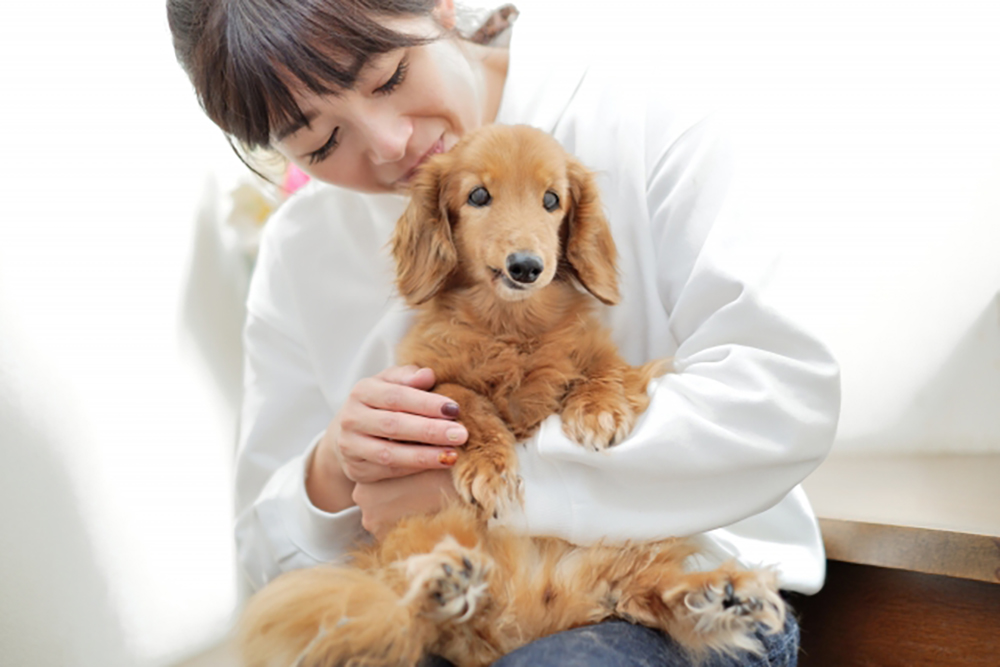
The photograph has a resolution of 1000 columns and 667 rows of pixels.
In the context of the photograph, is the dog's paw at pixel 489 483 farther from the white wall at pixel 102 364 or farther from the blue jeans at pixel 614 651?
the white wall at pixel 102 364

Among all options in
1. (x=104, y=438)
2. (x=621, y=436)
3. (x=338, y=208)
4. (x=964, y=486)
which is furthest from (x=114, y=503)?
(x=964, y=486)

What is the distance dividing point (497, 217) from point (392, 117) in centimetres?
34

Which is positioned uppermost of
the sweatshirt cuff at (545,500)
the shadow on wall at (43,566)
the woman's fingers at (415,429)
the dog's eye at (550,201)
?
the dog's eye at (550,201)

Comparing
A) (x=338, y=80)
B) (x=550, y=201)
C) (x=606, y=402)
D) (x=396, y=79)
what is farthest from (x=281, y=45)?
(x=606, y=402)

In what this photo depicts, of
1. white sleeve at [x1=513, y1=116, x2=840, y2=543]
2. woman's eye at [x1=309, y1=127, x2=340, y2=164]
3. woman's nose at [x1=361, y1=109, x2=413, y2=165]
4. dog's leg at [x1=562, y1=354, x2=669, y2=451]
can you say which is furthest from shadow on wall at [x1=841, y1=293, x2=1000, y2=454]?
woman's eye at [x1=309, y1=127, x2=340, y2=164]

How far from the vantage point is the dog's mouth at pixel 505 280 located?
123 centimetres

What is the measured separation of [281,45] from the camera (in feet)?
4.48

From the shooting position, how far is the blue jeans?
1.01m

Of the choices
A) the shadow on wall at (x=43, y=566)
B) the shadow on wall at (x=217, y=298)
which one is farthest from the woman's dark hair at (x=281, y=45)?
the shadow on wall at (x=217, y=298)

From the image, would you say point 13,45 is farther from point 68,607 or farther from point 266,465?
point 68,607

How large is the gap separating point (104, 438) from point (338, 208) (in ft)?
2.76

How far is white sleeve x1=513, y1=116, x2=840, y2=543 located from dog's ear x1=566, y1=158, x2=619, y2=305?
0.65 feet

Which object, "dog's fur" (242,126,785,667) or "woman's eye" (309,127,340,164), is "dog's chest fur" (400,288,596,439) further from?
"woman's eye" (309,127,340,164)

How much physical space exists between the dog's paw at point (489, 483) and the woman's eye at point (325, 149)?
76cm
